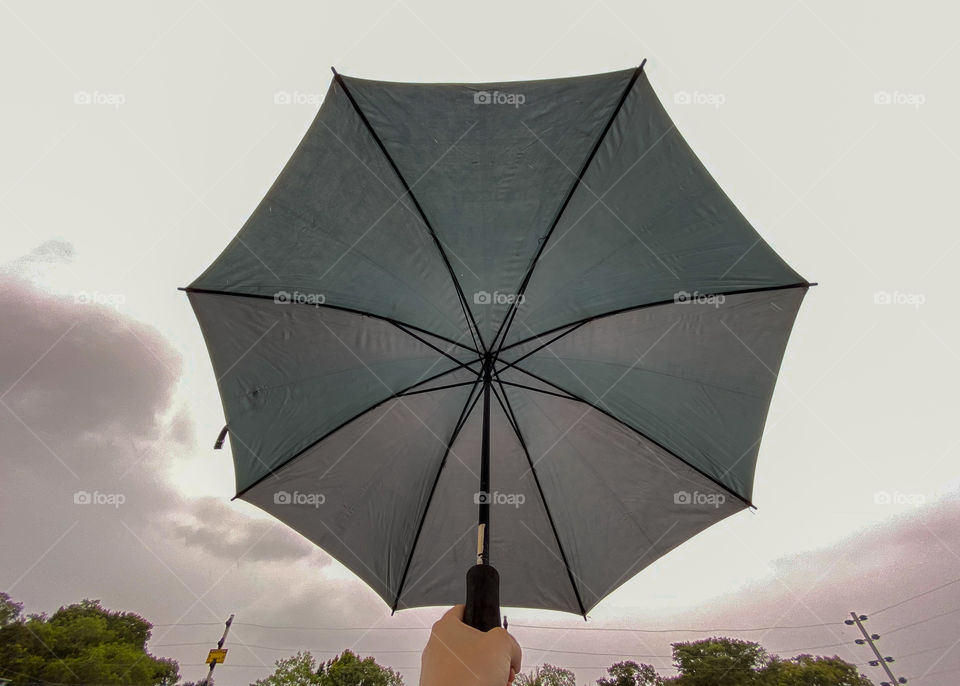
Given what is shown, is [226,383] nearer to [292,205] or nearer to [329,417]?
[329,417]

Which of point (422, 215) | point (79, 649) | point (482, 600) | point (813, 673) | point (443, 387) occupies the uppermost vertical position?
point (813, 673)

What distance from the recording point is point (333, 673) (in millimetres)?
28656

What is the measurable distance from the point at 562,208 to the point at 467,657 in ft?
8.70

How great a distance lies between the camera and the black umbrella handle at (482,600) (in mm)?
1824

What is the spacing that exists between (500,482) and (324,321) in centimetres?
198

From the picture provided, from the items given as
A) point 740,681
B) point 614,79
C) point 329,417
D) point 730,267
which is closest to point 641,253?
point 730,267

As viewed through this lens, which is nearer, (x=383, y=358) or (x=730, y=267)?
(x=730, y=267)

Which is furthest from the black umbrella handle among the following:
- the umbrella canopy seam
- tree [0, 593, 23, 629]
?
tree [0, 593, 23, 629]

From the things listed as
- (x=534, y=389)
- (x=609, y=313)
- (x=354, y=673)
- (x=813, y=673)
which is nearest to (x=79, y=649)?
(x=354, y=673)

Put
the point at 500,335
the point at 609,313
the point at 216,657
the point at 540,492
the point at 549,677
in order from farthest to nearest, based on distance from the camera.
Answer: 1. the point at 549,677
2. the point at 216,657
3. the point at 540,492
4. the point at 500,335
5. the point at 609,313

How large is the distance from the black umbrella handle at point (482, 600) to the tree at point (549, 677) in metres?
34.0

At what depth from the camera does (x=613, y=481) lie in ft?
11.8

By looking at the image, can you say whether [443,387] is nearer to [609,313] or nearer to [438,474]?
[438,474]

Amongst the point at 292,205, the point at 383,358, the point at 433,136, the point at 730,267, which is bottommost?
the point at 383,358
